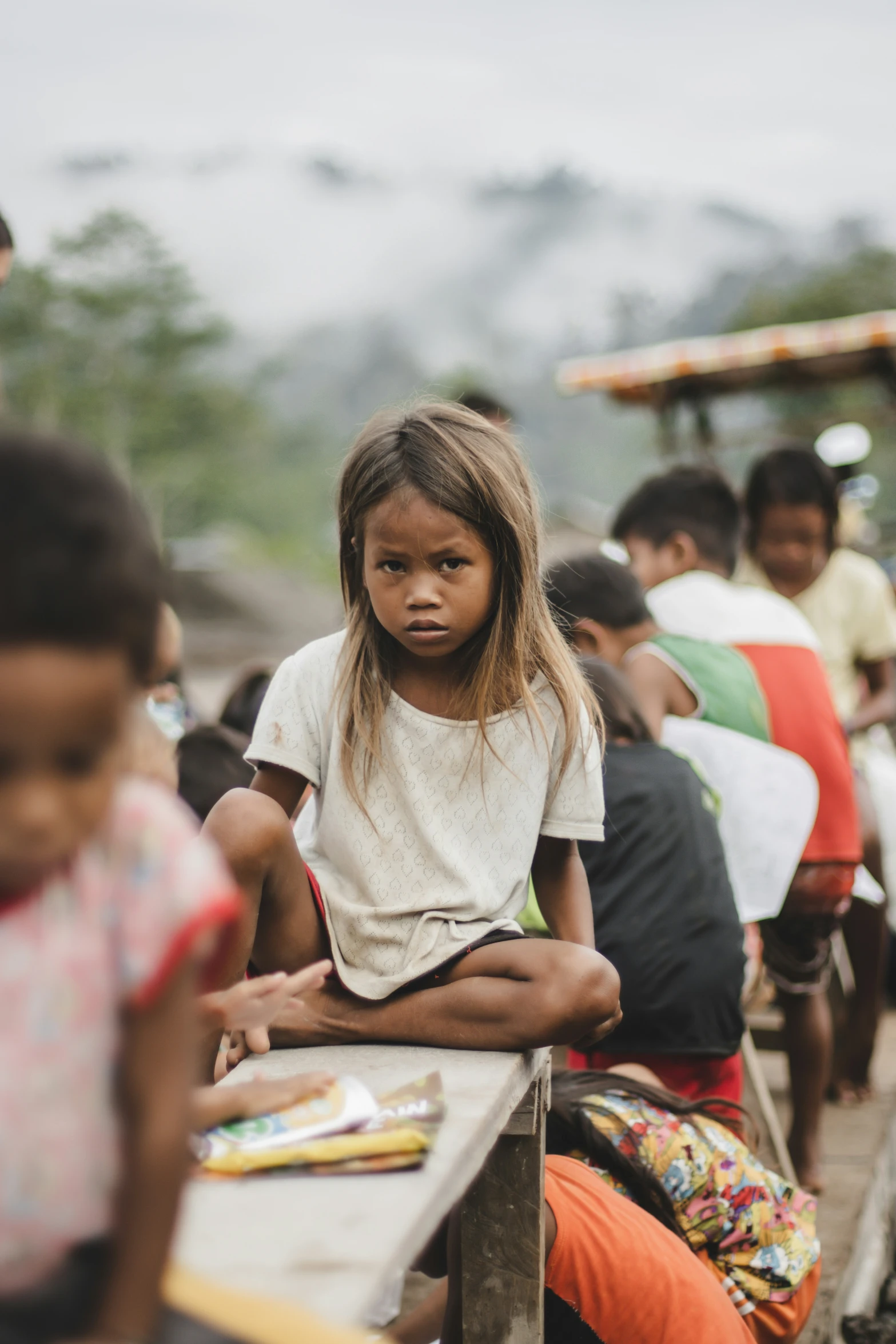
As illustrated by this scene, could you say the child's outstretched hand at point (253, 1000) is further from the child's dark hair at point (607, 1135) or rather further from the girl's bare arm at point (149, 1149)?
the child's dark hair at point (607, 1135)

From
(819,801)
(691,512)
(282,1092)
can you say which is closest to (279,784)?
(282,1092)

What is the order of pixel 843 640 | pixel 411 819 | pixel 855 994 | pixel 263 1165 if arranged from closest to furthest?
pixel 263 1165 < pixel 411 819 < pixel 855 994 < pixel 843 640

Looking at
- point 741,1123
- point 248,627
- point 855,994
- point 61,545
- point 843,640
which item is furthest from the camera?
point 248,627

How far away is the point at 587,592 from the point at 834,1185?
1488mm

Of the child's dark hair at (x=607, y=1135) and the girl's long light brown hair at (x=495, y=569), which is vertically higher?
the girl's long light brown hair at (x=495, y=569)

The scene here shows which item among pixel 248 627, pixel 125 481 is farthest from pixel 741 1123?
pixel 248 627

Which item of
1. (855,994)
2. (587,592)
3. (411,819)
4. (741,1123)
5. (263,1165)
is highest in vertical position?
(587,592)

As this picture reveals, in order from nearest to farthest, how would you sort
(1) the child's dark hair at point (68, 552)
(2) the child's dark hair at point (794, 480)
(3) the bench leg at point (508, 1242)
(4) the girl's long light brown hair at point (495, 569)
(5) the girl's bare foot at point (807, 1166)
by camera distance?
(1) the child's dark hair at point (68, 552)
(3) the bench leg at point (508, 1242)
(4) the girl's long light brown hair at point (495, 569)
(5) the girl's bare foot at point (807, 1166)
(2) the child's dark hair at point (794, 480)

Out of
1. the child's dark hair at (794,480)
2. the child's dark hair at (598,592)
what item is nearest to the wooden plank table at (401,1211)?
the child's dark hair at (598,592)

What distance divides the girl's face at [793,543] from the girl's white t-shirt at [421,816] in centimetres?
219

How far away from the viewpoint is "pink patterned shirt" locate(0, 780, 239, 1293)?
0.94 m

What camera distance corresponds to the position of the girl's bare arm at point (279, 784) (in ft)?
6.55

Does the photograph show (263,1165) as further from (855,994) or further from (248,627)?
(248,627)

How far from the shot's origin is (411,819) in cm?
198
